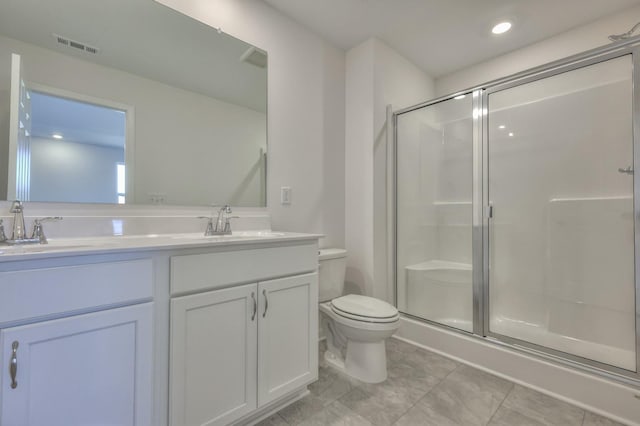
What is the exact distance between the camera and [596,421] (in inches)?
52.0

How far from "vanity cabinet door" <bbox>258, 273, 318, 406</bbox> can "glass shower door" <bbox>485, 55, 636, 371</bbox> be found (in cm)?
131

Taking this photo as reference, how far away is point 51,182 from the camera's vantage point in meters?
1.17

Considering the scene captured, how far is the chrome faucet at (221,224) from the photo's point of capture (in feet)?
5.05

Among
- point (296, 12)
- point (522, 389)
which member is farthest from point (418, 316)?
point (296, 12)

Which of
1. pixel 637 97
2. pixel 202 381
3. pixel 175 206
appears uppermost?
pixel 637 97

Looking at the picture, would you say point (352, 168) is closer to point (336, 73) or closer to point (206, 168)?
point (336, 73)

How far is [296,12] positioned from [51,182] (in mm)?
1759

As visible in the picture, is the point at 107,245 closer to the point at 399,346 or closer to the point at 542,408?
the point at 399,346

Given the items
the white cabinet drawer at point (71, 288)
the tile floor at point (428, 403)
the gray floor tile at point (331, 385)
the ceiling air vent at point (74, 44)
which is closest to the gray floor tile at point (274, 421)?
the tile floor at point (428, 403)

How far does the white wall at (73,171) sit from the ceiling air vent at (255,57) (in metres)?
0.94

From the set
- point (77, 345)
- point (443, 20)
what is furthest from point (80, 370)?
point (443, 20)

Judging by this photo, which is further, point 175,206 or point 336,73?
point 336,73

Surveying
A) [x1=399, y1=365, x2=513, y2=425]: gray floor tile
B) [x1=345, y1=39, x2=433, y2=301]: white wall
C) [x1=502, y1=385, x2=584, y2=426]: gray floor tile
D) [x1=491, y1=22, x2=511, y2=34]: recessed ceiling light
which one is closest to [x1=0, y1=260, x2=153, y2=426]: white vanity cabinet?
[x1=399, y1=365, x2=513, y2=425]: gray floor tile

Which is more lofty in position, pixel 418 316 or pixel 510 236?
pixel 510 236
